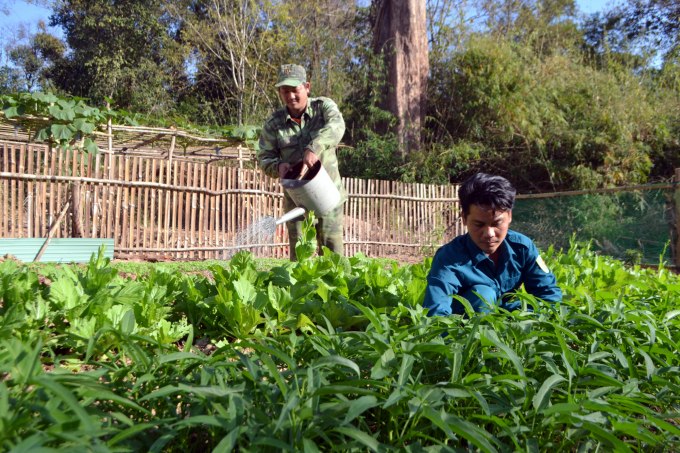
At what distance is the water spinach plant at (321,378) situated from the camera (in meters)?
0.86

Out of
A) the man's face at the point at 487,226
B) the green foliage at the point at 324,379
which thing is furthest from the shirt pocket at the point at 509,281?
the green foliage at the point at 324,379

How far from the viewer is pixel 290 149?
15.1 ft

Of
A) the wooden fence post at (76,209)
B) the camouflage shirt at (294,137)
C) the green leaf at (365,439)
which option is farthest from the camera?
the wooden fence post at (76,209)

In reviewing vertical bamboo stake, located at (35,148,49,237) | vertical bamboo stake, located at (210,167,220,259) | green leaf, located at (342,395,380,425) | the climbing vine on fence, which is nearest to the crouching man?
green leaf, located at (342,395,380,425)

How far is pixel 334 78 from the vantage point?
18297 millimetres

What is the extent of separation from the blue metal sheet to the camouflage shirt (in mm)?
3903

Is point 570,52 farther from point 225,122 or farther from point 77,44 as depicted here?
point 77,44

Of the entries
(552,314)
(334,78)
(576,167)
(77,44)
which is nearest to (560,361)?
(552,314)

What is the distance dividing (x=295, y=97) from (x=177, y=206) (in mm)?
5584

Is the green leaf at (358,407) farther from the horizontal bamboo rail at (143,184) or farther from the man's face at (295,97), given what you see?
the horizontal bamboo rail at (143,184)

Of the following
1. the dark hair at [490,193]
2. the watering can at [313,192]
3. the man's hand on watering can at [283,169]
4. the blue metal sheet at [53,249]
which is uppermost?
the man's hand on watering can at [283,169]

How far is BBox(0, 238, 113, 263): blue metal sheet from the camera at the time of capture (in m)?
7.03

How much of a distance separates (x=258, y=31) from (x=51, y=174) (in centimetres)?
1388

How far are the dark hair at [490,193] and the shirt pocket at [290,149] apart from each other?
2754 mm
